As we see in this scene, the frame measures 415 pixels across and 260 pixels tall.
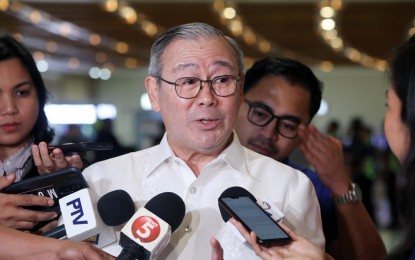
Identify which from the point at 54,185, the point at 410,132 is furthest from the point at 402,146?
the point at 54,185

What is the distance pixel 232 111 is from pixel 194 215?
370 mm

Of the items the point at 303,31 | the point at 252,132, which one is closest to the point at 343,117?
the point at 303,31

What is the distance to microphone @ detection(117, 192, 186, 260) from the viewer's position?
5.87 feet

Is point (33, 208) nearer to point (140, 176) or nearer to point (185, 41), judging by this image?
point (140, 176)

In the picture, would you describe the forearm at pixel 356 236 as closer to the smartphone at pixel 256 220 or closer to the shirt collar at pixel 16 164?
the smartphone at pixel 256 220

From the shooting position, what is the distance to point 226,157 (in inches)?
89.4

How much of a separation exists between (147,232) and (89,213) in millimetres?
218

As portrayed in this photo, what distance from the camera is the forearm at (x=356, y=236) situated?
2740mm

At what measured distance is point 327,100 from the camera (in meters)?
25.3

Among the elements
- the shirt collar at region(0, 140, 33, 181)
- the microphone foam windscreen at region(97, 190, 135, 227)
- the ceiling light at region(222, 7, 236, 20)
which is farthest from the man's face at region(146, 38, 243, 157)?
the ceiling light at region(222, 7, 236, 20)

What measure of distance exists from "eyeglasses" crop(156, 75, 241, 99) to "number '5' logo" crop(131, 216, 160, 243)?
0.50 meters

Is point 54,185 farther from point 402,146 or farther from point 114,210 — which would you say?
point 402,146

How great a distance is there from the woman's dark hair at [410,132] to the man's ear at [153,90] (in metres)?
0.84

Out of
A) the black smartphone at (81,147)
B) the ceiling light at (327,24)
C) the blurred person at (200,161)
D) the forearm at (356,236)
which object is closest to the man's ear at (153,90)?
the blurred person at (200,161)
